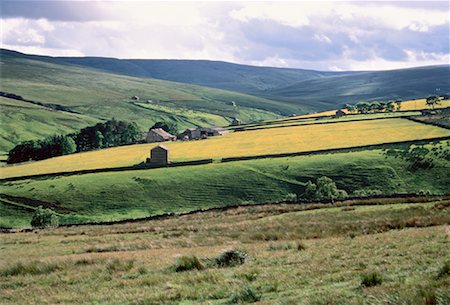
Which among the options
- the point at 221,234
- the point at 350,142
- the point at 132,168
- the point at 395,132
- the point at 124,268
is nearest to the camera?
the point at 124,268

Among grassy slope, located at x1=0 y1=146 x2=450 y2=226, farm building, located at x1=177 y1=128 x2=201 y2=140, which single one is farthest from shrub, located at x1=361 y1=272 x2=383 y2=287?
farm building, located at x1=177 y1=128 x2=201 y2=140

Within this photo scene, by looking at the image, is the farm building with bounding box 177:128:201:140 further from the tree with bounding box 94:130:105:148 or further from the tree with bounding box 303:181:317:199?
the tree with bounding box 303:181:317:199

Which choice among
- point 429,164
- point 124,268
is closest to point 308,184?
point 429,164

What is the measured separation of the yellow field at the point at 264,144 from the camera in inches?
3984

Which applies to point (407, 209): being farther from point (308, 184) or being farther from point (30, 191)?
point (30, 191)

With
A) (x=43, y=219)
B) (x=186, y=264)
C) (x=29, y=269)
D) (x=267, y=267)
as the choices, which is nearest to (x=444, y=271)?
(x=267, y=267)

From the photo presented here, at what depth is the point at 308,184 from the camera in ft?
254

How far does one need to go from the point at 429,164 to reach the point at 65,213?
50.7m

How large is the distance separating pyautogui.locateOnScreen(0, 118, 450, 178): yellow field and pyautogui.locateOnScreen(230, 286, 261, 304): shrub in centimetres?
8278

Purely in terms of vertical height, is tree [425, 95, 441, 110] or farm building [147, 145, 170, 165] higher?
tree [425, 95, 441, 110]

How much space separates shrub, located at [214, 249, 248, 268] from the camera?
77.5ft

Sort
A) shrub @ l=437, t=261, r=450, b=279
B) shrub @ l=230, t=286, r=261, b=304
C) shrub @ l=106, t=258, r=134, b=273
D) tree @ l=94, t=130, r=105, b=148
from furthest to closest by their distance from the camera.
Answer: tree @ l=94, t=130, r=105, b=148 → shrub @ l=106, t=258, r=134, b=273 → shrub @ l=230, t=286, r=261, b=304 → shrub @ l=437, t=261, r=450, b=279

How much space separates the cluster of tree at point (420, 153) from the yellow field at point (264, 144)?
300 inches

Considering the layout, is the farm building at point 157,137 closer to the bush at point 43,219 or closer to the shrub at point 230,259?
the bush at point 43,219
